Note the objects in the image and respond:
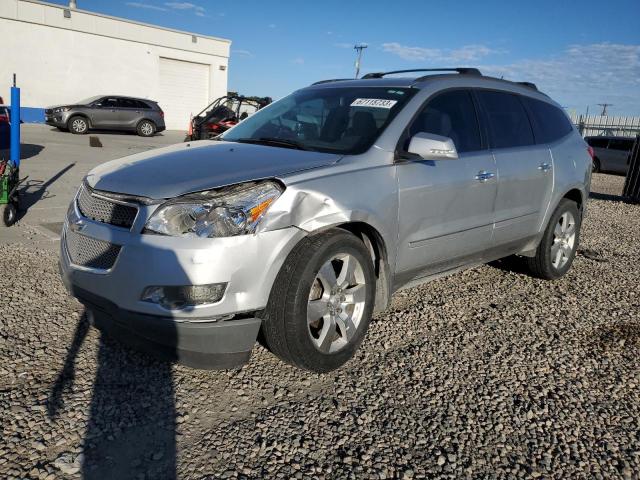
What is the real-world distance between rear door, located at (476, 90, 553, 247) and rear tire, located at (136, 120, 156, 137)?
65.4 ft

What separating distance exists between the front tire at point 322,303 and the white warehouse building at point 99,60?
25.9 metres

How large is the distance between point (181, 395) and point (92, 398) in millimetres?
436

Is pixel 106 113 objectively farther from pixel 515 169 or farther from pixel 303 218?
pixel 303 218

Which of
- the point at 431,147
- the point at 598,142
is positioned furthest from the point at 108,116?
the point at 431,147

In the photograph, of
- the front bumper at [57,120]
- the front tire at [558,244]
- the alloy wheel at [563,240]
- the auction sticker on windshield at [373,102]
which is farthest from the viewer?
the front bumper at [57,120]

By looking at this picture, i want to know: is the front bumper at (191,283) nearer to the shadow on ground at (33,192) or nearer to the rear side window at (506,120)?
the rear side window at (506,120)

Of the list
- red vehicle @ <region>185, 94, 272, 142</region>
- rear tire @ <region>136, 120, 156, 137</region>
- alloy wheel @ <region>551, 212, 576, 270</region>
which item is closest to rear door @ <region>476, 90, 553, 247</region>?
alloy wheel @ <region>551, 212, 576, 270</region>

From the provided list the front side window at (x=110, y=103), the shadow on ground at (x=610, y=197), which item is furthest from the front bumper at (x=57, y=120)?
the shadow on ground at (x=610, y=197)

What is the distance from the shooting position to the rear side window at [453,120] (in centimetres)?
355

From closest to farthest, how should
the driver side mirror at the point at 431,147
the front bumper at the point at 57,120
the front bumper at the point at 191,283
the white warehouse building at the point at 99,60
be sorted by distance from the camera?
1. the front bumper at the point at 191,283
2. the driver side mirror at the point at 431,147
3. the front bumper at the point at 57,120
4. the white warehouse building at the point at 99,60

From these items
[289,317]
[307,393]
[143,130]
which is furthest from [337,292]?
[143,130]

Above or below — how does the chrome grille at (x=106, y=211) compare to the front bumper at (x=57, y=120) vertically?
above

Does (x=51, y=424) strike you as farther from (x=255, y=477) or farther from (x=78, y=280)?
(x=255, y=477)

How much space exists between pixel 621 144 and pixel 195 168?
20.7 metres
